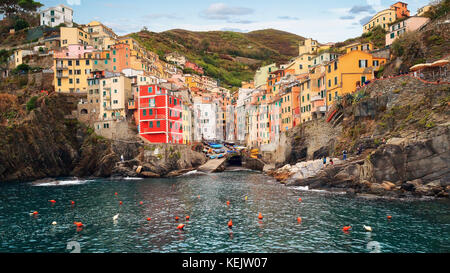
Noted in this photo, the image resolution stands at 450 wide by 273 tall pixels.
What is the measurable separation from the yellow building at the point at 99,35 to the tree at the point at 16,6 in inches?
1448

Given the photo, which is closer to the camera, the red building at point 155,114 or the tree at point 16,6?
the red building at point 155,114

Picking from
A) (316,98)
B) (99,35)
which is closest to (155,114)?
(316,98)

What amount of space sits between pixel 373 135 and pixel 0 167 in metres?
74.9

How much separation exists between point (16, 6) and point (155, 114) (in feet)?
334

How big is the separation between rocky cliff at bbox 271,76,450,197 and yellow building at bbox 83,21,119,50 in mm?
84576

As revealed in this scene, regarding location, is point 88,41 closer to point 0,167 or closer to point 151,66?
point 151,66

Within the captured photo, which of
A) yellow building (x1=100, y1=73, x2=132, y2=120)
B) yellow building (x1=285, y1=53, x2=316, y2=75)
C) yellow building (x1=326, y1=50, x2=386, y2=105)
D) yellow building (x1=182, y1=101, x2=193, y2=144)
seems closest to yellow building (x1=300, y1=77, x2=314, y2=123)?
yellow building (x1=326, y1=50, x2=386, y2=105)

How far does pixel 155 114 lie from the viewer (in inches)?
3433

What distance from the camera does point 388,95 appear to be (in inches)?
2144

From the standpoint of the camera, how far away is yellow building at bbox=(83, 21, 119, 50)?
118 m

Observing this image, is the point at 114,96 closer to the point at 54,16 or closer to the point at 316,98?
the point at 316,98

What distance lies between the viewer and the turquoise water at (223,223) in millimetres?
26125

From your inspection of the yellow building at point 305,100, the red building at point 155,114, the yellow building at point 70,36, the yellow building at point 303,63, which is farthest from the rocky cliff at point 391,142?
the yellow building at point 70,36

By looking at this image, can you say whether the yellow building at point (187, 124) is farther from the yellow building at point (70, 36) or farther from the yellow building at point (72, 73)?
the yellow building at point (70, 36)
